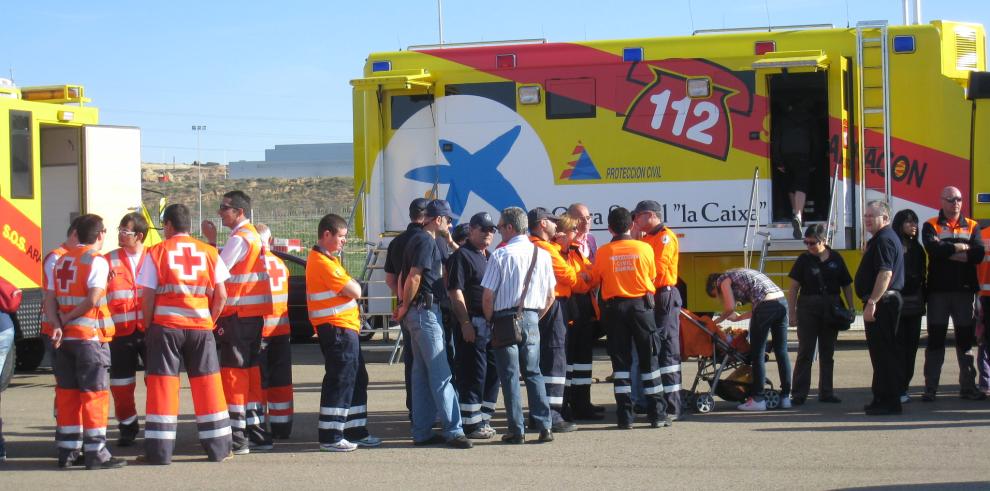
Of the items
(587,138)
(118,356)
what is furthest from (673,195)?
(118,356)

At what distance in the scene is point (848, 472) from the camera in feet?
24.8

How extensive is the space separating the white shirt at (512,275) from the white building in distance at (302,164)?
2333 inches

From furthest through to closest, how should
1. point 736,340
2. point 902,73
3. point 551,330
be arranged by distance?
1. point 902,73
2. point 736,340
3. point 551,330

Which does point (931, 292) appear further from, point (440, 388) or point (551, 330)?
point (440, 388)

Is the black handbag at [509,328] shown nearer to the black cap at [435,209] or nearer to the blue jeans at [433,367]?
the blue jeans at [433,367]

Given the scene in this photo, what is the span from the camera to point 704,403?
10055mm

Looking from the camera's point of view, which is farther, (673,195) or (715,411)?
(673,195)

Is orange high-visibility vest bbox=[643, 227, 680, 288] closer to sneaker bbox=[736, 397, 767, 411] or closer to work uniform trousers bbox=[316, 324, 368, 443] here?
sneaker bbox=[736, 397, 767, 411]

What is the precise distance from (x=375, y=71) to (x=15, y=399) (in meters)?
5.77

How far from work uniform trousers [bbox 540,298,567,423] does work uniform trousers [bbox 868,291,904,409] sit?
2.63 meters

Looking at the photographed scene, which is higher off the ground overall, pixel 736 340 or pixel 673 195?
pixel 673 195

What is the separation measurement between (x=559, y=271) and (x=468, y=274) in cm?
86

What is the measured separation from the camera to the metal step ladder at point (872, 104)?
44.1ft

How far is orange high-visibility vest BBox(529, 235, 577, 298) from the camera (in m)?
9.43
